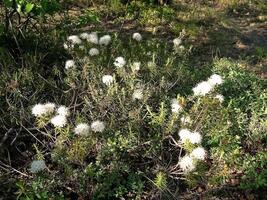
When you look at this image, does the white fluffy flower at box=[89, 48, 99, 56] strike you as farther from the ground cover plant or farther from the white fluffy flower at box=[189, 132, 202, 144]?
the white fluffy flower at box=[189, 132, 202, 144]

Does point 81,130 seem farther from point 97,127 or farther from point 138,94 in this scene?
point 138,94

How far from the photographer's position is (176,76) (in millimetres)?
6504

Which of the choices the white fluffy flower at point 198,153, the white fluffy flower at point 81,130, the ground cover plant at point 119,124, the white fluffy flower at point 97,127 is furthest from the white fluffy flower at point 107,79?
the white fluffy flower at point 198,153

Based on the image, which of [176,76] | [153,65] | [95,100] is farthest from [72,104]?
[176,76]

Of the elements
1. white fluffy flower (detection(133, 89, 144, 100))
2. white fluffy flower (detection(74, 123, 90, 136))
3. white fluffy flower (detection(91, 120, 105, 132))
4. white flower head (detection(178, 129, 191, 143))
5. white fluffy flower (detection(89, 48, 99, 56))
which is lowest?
white flower head (detection(178, 129, 191, 143))

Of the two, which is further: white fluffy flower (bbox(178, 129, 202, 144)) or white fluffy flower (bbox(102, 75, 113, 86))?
white fluffy flower (bbox(102, 75, 113, 86))

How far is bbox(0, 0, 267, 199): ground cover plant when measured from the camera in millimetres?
4598

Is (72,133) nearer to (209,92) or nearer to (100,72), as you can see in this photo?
(100,72)

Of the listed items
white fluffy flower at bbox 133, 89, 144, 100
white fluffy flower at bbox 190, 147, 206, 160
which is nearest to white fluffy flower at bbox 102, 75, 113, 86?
white fluffy flower at bbox 133, 89, 144, 100

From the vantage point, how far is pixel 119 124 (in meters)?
5.26

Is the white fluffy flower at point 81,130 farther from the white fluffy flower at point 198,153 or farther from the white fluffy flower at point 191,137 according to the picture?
the white fluffy flower at point 198,153

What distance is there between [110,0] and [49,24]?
224 centimetres

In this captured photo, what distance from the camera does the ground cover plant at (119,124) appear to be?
15.1 ft

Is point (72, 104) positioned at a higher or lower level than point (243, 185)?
higher
